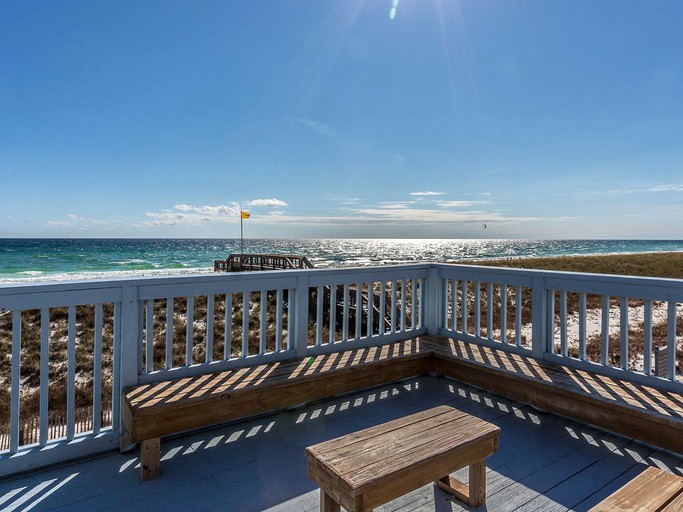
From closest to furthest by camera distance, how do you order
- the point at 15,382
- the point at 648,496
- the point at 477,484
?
the point at 648,496
the point at 477,484
the point at 15,382

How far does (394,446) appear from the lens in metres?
1.39

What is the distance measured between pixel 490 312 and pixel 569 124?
7.32 metres

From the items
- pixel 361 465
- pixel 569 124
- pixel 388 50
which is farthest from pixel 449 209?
pixel 361 465

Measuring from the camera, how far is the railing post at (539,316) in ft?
Answer: 9.54

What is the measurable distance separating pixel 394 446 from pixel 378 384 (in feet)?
5.51

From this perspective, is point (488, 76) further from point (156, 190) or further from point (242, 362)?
point (156, 190)

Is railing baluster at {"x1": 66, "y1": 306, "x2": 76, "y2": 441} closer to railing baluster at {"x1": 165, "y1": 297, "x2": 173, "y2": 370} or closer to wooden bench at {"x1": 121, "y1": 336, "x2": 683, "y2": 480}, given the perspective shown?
wooden bench at {"x1": 121, "y1": 336, "x2": 683, "y2": 480}

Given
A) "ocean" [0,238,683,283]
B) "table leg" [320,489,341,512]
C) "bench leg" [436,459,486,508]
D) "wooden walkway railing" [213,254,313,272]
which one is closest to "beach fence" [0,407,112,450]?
"ocean" [0,238,683,283]

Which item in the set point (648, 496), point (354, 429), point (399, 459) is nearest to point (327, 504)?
point (399, 459)

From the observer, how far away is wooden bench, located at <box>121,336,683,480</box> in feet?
Answer: 6.47

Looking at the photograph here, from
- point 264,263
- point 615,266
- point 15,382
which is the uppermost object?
point 15,382

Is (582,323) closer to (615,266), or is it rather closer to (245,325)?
(245,325)

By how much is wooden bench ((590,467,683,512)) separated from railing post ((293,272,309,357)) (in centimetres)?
213

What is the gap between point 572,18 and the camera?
553 centimetres
